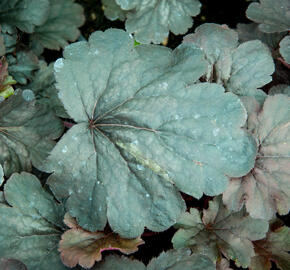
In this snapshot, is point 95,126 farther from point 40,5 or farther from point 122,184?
point 40,5

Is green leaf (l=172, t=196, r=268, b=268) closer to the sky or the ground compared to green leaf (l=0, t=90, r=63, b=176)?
closer to the ground

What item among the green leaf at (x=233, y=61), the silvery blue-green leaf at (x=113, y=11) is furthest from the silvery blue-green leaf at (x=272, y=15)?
the silvery blue-green leaf at (x=113, y=11)

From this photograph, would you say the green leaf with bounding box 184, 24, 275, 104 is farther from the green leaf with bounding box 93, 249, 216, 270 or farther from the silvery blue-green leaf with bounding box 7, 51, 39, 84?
the silvery blue-green leaf with bounding box 7, 51, 39, 84

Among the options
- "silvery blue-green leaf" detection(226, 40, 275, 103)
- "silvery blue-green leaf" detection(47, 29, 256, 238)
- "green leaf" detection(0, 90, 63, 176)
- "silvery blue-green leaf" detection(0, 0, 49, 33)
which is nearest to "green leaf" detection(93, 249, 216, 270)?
"silvery blue-green leaf" detection(47, 29, 256, 238)

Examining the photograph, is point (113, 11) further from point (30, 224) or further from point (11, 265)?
point (11, 265)

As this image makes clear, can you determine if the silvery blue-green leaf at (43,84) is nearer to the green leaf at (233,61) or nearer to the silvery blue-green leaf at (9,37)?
the silvery blue-green leaf at (9,37)
